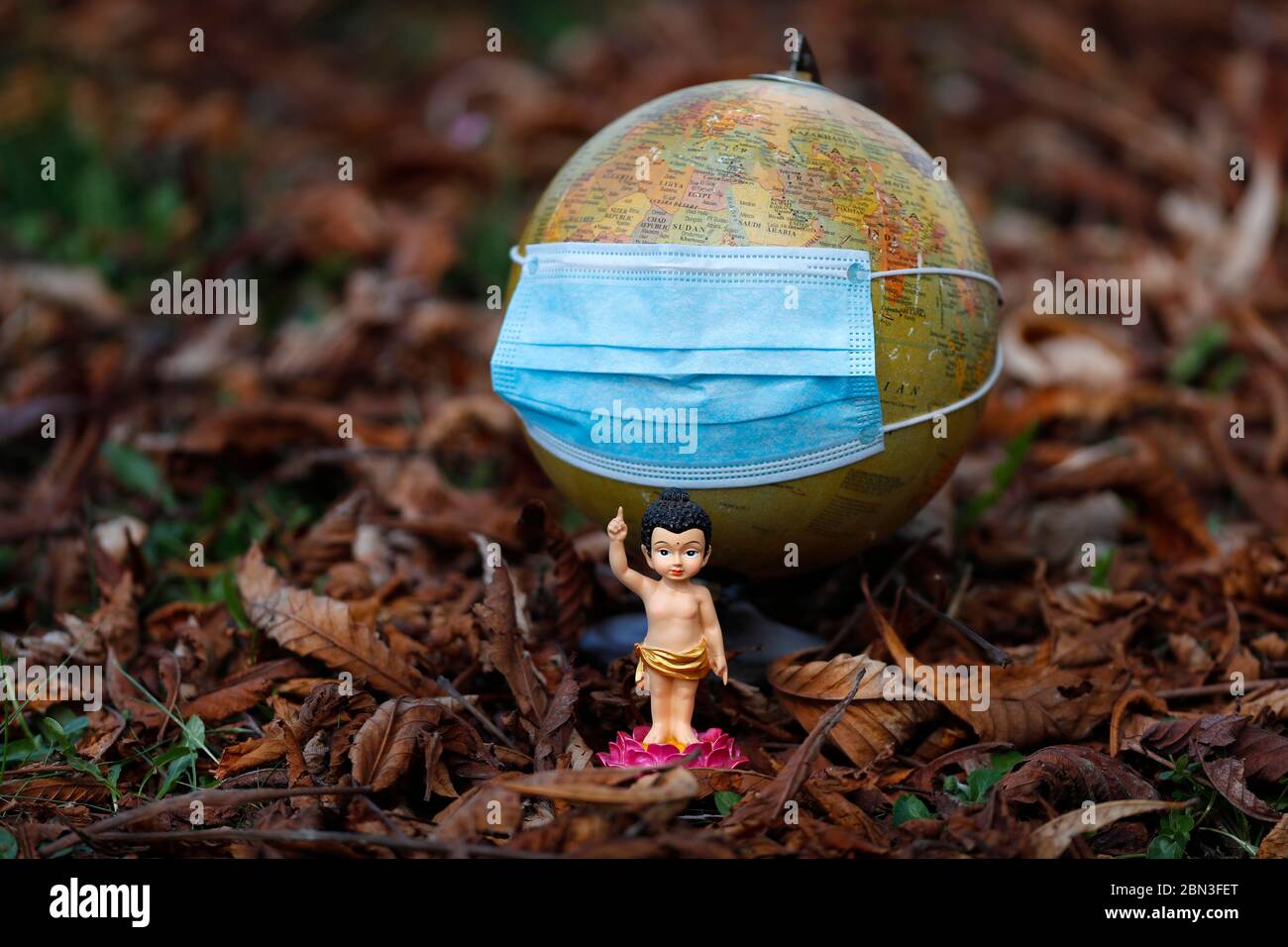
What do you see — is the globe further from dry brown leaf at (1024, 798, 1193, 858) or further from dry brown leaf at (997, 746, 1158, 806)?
dry brown leaf at (1024, 798, 1193, 858)

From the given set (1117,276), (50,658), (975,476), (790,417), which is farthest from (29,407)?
(1117,276)

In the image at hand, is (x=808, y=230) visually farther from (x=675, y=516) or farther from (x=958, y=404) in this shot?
(x=675, y=516)

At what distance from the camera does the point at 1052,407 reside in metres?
4.68

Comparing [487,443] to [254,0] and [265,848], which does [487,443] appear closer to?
[265,848]

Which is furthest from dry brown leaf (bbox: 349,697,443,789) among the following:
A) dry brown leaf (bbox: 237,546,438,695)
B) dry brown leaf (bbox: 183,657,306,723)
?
dry brown leaf (bbox: 183,657,306,723)

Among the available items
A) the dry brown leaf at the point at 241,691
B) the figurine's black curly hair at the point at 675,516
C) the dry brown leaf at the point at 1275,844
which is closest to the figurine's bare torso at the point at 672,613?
the figurine's black curly hair at the point at 675,516

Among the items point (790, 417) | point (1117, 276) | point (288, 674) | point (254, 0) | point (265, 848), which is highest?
point (254, 0)

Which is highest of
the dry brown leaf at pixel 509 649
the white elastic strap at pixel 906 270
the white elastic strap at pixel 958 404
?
the white elastic strap at pixel 906 270

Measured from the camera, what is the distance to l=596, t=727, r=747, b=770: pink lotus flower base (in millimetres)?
2629

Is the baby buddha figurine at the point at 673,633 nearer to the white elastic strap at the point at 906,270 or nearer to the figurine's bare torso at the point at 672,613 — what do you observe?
the figurine's bare torso at the point at 672,613

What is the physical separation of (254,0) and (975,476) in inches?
299

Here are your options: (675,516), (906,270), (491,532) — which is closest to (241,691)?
(491,532)

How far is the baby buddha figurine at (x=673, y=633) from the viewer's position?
2.57 metres

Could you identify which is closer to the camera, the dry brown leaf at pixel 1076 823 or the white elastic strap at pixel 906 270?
the dry brown leaf at pixel 1076 823
